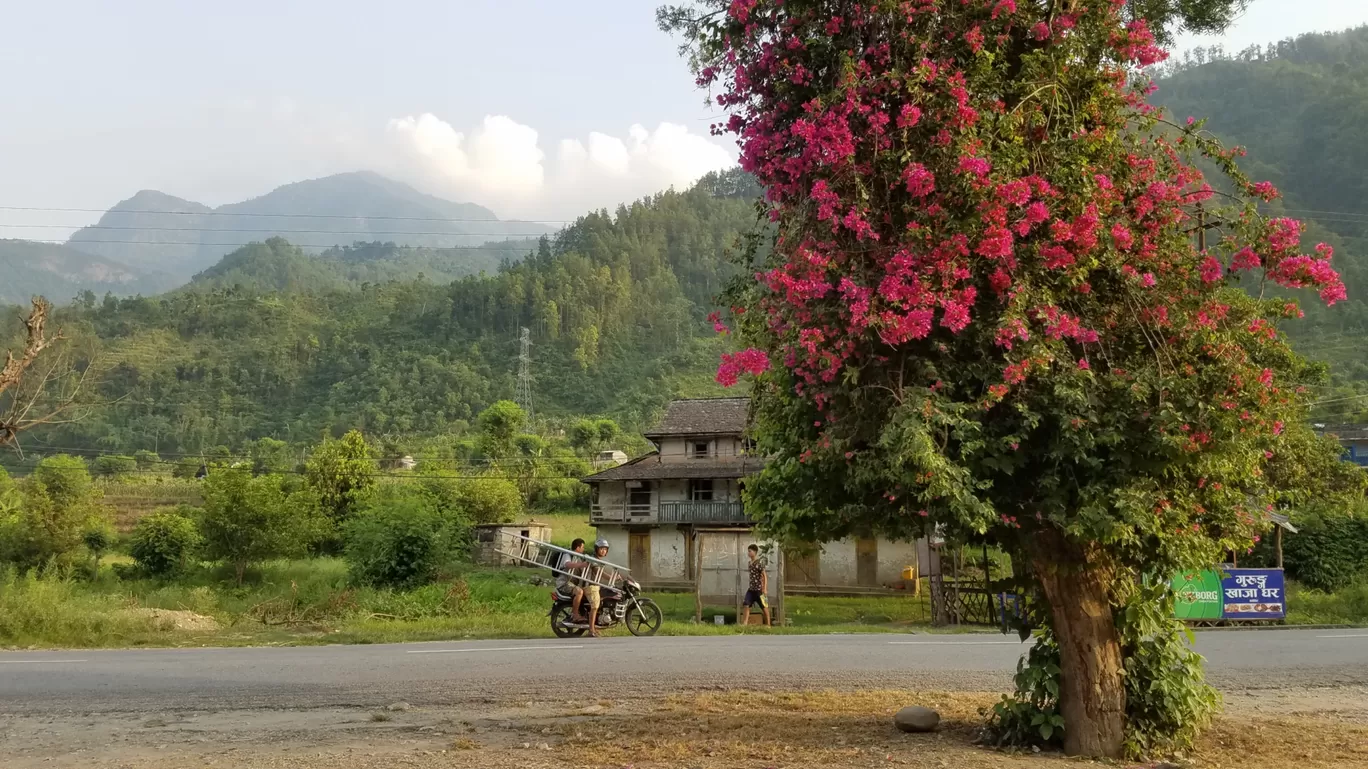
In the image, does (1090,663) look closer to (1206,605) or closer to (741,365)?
(741,365)

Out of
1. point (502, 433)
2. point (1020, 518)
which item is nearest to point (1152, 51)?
point (1020, 518)

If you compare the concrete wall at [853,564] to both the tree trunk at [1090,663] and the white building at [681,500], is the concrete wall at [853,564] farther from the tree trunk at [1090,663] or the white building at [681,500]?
the tree trunk at [1090,663]

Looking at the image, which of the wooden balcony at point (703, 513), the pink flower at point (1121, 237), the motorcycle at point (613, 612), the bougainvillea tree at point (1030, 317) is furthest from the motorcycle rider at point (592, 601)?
the wooden balcony at point (703, 513)

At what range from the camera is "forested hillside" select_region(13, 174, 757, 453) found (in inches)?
3693

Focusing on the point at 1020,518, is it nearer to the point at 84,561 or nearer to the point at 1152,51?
the point at 1152,51

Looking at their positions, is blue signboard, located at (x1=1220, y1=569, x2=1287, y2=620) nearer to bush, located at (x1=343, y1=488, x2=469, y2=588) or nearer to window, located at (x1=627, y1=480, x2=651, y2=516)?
bush, located at (x1=343, y1=488, x2=469, y2=588)

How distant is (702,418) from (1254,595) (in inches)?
914

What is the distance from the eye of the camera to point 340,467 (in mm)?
46094

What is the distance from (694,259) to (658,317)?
16.6 meters

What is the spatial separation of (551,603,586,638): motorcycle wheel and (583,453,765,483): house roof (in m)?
21.6

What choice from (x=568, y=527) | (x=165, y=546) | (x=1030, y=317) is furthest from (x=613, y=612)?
(x=568, y=527)

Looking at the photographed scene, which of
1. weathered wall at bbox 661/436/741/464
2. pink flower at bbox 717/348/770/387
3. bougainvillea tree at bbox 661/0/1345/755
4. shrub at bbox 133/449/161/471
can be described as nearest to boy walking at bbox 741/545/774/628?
bougainvillea tree at bbox 661/0/1345/755

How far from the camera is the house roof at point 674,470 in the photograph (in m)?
38.0

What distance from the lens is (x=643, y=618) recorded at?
55.0ft
